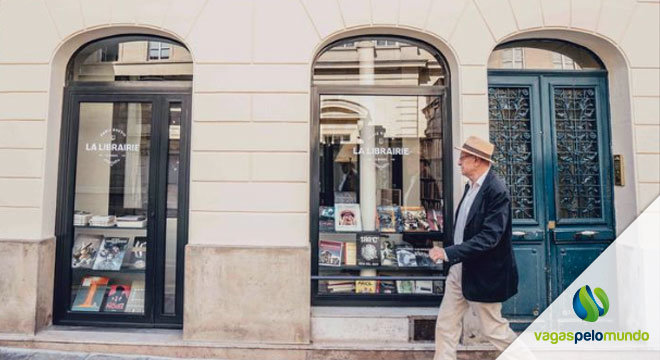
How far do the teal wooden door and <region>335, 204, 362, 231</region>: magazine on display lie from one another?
6.15 feet

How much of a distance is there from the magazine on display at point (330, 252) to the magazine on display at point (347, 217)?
21 cm

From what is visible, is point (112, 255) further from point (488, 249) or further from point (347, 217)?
point (488, 249)

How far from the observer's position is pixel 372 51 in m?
4.92

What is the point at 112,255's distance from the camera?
16.0ft

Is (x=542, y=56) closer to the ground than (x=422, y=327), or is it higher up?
higher up

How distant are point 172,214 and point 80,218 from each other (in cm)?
127

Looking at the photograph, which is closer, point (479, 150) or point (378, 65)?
point (479, 150)

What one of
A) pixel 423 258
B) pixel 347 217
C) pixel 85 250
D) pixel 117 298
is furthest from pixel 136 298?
pixel 423 258

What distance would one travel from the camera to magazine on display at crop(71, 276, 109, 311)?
4695 mm

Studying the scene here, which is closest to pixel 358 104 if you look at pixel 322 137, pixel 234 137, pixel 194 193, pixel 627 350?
pixel 322 137

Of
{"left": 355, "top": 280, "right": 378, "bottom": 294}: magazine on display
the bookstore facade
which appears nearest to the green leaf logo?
the bookstore facade

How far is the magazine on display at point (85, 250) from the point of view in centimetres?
480

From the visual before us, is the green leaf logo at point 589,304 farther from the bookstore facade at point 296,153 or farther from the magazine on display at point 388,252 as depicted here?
the magazine on display at point 388,252

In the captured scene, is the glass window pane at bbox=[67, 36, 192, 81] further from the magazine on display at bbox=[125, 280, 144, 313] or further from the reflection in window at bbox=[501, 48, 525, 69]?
the reflection in window at bbox=[501, 48, 525, 69]
